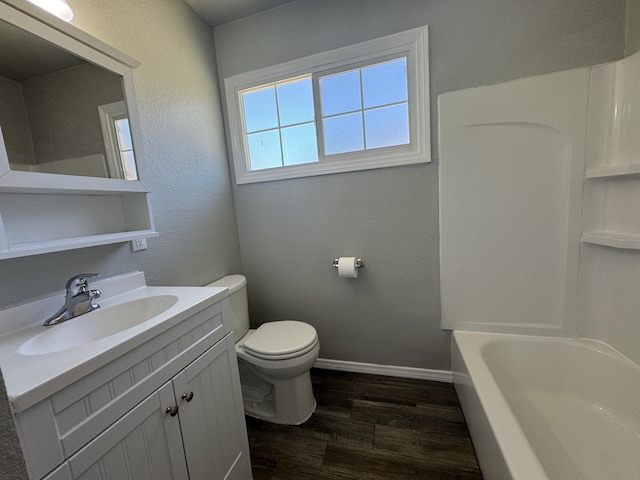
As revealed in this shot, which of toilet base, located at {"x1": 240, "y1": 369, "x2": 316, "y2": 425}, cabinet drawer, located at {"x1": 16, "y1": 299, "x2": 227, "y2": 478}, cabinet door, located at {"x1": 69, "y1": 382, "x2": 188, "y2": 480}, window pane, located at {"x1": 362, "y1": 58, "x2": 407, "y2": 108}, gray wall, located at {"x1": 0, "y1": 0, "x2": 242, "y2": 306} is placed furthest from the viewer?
window pane, located at {"x1": 362, "y1": 58, "x2": 407, "y2": 108}

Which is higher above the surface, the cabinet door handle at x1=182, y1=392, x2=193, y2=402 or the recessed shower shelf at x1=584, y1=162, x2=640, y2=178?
the recessed shower shelf at x1=584, y1=162, x2=640, y2=178

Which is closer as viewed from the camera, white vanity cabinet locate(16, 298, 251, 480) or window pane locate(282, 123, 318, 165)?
white vanity cabinet locate(16, 298, 251, 480)

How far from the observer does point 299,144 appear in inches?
75.6

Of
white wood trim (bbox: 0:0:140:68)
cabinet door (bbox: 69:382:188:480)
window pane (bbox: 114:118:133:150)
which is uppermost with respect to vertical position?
white wood trim (bbox: 0:0:140:68)

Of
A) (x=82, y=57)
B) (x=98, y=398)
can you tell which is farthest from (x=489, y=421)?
(x=82, y=57)

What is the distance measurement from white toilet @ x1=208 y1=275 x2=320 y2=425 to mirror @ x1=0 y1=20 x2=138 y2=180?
3.04 ft

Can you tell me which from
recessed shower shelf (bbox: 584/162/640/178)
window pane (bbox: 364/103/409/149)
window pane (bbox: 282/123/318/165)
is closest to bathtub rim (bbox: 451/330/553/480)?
recessed shower shelf (bbox: 584/162/640/178)

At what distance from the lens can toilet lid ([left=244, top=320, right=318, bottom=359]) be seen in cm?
145

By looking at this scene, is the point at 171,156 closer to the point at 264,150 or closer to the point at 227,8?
the point at 264,150

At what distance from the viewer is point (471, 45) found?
4.85 ft

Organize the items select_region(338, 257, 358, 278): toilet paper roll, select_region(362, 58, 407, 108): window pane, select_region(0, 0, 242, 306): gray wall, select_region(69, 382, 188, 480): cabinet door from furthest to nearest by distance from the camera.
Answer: select_region(338, 257, 358, 278): toilet paper roll
select_region(362, 58, 407, 108): window pane
select_region(0, 0, 242, 306): gray wall
select_region(69, 382, 188, 480): cabinet door

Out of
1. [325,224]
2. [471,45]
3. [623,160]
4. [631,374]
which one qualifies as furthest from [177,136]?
[631,374]

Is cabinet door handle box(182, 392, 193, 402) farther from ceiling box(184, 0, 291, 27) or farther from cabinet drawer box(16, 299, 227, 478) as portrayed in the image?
ceiling box(184, 0, 291, 27)

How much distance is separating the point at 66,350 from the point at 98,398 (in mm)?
154
